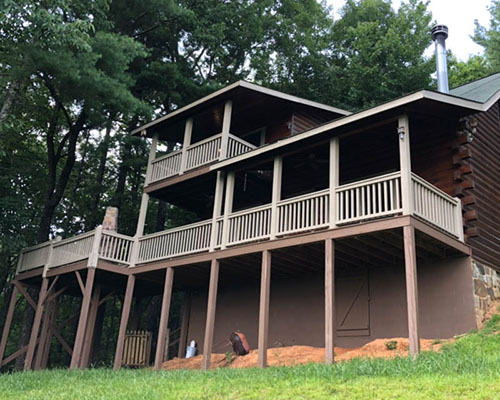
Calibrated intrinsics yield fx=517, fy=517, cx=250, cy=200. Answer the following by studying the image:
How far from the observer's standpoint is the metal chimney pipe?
53.9 feet

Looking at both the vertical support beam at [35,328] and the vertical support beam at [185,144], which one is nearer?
the vertical support beam at [35,328]

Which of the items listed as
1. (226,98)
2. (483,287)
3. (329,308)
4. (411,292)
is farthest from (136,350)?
(483,287)

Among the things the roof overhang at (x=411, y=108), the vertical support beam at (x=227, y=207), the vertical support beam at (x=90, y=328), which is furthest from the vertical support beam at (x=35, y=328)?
the roof overhang at (x=411, y=108)

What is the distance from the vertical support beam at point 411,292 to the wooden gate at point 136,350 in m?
11.3

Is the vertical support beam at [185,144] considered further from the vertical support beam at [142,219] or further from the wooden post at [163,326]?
the wooden post at [163,326]

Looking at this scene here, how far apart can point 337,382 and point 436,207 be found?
212 inches

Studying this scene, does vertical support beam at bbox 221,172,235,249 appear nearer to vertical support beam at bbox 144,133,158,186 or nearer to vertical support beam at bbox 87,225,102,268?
vertical support beam at bbox 144,133,158,186

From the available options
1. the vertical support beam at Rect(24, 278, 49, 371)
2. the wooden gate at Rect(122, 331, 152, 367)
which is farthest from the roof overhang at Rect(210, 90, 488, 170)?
the vertical support beam at Rect(24, 278, 49, 371)

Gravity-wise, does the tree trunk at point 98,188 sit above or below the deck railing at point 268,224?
above

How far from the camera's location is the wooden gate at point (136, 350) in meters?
18.0

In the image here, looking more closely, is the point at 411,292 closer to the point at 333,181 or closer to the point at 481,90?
the point at 333,181

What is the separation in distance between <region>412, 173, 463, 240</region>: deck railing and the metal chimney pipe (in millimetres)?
5717

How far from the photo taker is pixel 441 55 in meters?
17.2

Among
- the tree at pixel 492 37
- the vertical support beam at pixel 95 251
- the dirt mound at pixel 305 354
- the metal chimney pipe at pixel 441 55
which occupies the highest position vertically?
the tree at pixel 492 37
